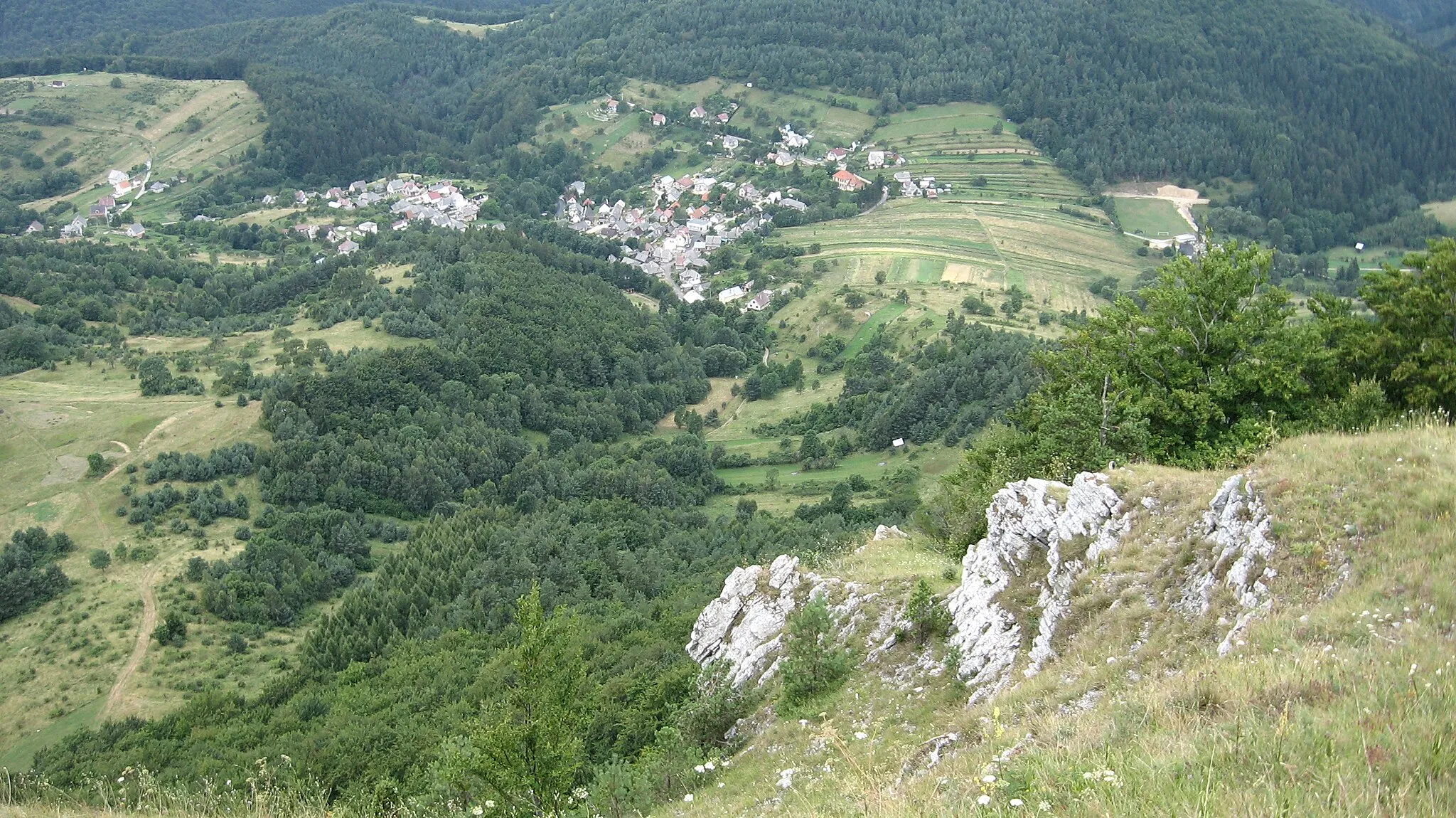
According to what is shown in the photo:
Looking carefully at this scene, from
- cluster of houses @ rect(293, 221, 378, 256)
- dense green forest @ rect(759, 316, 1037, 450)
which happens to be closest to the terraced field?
dense green forest @ rect(759, 316, 1037, 450)

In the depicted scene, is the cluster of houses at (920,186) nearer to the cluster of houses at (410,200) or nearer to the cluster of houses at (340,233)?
the cluster of houses at (410,200)

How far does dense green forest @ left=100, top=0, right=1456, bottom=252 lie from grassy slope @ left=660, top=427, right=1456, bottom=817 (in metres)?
149

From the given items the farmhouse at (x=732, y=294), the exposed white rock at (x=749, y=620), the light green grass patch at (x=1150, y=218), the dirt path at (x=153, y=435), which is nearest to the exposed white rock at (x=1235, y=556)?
the exposed white rock at (x=749, y=620)

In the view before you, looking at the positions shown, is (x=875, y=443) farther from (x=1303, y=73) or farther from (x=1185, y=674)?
(x=1303, y=73)

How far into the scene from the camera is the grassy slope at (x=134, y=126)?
5846 inches

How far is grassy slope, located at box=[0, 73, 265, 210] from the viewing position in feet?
487

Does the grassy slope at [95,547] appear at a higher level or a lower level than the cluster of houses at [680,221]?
higher

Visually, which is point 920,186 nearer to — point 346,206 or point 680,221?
point 680,221

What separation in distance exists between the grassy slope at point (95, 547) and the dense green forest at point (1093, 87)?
107819mm

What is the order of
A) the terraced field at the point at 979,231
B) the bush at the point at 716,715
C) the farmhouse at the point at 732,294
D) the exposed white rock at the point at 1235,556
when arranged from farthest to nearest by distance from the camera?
the farmhouse at the point at 732,294
the terraced field at the point at 979,231
the bush at the point at 716,715
the exposed white rock at the point at 1235,556

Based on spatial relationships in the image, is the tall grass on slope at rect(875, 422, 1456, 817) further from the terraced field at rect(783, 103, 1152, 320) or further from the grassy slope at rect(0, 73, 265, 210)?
the grassy slope at rect(0, 73, 265, 210)

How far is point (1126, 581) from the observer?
16172 mm

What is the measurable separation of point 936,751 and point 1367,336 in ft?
65.2

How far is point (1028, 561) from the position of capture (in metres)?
19.5
